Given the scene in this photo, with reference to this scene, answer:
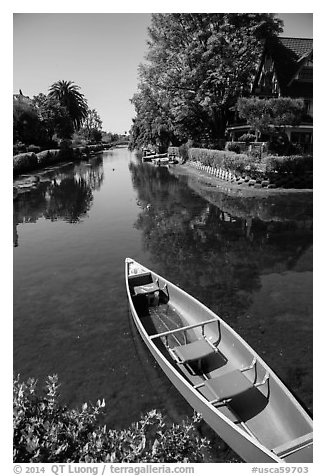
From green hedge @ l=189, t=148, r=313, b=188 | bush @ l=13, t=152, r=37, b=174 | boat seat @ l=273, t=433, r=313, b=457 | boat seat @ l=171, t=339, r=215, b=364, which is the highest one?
bush @ l=13, t=152, r=37, b=174

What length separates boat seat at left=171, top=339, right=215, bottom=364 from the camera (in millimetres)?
8812

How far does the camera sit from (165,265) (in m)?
16.7

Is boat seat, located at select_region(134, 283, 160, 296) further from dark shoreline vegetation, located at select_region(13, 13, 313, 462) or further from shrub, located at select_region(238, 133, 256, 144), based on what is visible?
shrub, located at select_region(238, 133, 256, 144)

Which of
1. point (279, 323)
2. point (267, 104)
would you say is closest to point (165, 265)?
point (279, 323)

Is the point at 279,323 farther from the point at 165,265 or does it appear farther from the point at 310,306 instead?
the point at 165,265

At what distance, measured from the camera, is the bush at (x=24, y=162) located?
4355 centimetres

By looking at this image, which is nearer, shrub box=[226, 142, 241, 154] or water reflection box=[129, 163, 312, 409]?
water reflection box=[129, 163, 312, 409]

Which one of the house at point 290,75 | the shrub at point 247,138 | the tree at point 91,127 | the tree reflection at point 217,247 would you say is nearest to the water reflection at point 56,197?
the tree reflection at point 217,247

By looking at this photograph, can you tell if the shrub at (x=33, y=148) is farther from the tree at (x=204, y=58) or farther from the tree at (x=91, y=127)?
the tree at (x=91, y=127)

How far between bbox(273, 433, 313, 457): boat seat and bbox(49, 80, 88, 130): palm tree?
274 feet

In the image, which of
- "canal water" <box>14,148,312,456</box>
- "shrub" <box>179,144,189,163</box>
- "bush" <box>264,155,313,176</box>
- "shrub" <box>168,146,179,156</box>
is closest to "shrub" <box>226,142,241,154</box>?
"bush" <box>264,155,313,176</box>

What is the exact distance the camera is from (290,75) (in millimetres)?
39062

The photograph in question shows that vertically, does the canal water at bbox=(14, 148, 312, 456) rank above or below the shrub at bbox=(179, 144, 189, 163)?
below
